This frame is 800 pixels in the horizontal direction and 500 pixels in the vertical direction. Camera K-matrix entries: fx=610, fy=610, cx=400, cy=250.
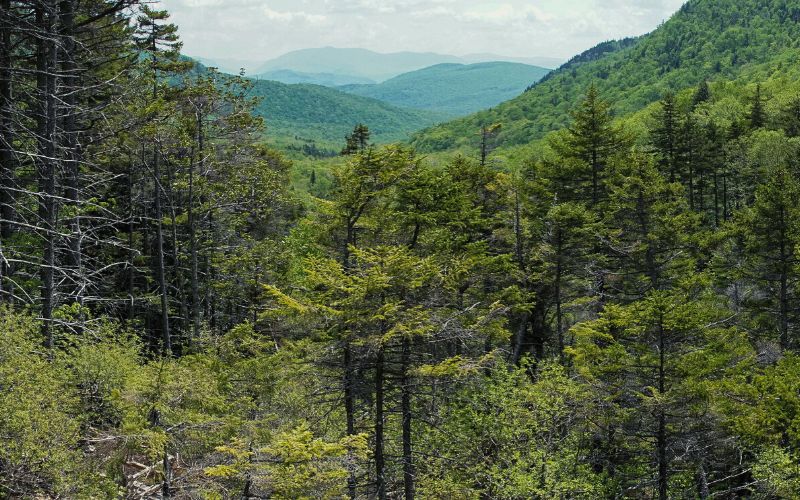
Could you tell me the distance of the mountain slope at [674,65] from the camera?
149 metres

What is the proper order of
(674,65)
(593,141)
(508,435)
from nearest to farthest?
(508,435), (593,141), (674,65)

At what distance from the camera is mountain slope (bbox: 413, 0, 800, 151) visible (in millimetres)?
149250

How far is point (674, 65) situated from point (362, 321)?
179 m

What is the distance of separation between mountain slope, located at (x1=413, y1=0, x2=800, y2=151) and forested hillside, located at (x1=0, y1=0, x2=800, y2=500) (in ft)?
408

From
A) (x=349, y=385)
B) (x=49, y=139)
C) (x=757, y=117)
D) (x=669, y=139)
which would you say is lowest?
(x=349, y=385)

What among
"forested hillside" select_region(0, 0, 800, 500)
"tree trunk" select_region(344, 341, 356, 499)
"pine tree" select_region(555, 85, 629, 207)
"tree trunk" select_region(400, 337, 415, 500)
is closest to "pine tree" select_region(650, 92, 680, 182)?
"forested hillside" select_region(0, 0, 800, 500)

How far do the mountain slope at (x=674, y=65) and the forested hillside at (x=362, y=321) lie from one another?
124 m

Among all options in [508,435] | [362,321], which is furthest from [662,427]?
[362,321]

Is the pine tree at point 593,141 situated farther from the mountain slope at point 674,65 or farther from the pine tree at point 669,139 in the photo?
the mountain slope at point 674,65

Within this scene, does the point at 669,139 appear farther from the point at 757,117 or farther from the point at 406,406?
the point at 406,406

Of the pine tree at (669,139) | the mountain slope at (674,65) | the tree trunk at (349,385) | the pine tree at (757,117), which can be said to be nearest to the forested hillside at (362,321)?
the tree trunk at (349,385)

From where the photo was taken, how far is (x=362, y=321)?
541 inches

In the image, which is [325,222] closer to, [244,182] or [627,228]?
[244,182]

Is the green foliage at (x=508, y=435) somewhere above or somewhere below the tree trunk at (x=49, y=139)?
below
